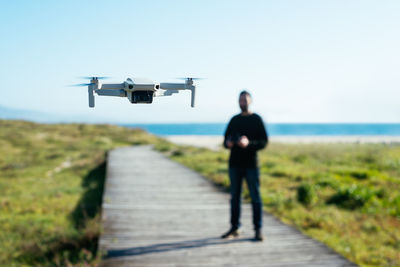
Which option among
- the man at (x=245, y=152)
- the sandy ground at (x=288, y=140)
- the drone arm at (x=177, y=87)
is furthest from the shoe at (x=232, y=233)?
the sandy ground at (x=288, y=140)

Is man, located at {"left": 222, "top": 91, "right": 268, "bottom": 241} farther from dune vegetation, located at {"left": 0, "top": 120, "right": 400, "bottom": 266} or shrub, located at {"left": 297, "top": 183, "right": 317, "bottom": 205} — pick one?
shrub, located at {"left": 297, "top": 183, "right": 317, "bottom": 205}

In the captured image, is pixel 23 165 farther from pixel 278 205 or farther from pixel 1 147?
pixel 278 205

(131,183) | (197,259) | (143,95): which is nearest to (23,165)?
(131,183)

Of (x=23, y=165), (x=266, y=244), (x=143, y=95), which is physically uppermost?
(x=143, y=95)

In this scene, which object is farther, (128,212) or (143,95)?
(128,212)

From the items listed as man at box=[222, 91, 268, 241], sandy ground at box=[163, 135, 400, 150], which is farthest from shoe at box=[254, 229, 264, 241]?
sandy ground at box=[163, 135, 400, 150]

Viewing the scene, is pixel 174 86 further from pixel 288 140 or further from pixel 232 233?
pixel 288 140
